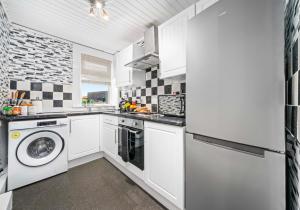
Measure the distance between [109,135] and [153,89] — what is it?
3.77 feet

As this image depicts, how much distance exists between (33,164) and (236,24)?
2.64 metres

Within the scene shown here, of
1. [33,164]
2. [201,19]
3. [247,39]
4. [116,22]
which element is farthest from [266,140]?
[33,164]

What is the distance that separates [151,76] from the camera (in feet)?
7.56

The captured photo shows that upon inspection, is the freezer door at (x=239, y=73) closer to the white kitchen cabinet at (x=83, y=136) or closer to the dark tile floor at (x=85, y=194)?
the dark tile floor at (x=85, y=194)

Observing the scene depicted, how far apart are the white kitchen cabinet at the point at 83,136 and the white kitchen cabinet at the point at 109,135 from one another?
0.10m

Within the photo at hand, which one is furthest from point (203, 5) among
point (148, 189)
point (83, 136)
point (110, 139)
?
point (83, 136)

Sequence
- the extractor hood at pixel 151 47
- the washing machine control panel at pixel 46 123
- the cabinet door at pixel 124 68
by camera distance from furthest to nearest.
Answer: the cabinet door at pixel 124 68 → the extractor hood at pixel 151 47 → the washing machine control panel at pixel 46 123

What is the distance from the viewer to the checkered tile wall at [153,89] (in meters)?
1.86

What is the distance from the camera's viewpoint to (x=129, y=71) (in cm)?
235

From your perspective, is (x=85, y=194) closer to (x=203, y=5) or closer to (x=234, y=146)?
(x=234, y=146)

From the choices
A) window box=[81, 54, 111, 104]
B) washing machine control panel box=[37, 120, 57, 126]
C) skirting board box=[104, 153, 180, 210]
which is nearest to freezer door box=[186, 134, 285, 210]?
skirting board box=[104, 153, 180, 210]

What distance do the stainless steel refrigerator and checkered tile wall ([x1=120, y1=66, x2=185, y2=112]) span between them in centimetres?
82

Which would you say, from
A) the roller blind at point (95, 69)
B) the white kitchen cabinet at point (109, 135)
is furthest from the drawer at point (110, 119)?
the roller blind at point (95, 69)

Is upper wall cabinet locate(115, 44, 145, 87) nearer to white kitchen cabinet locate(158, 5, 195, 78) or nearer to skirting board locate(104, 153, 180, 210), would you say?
white kitchen cabinet locate(158, 5, 195, 78)
